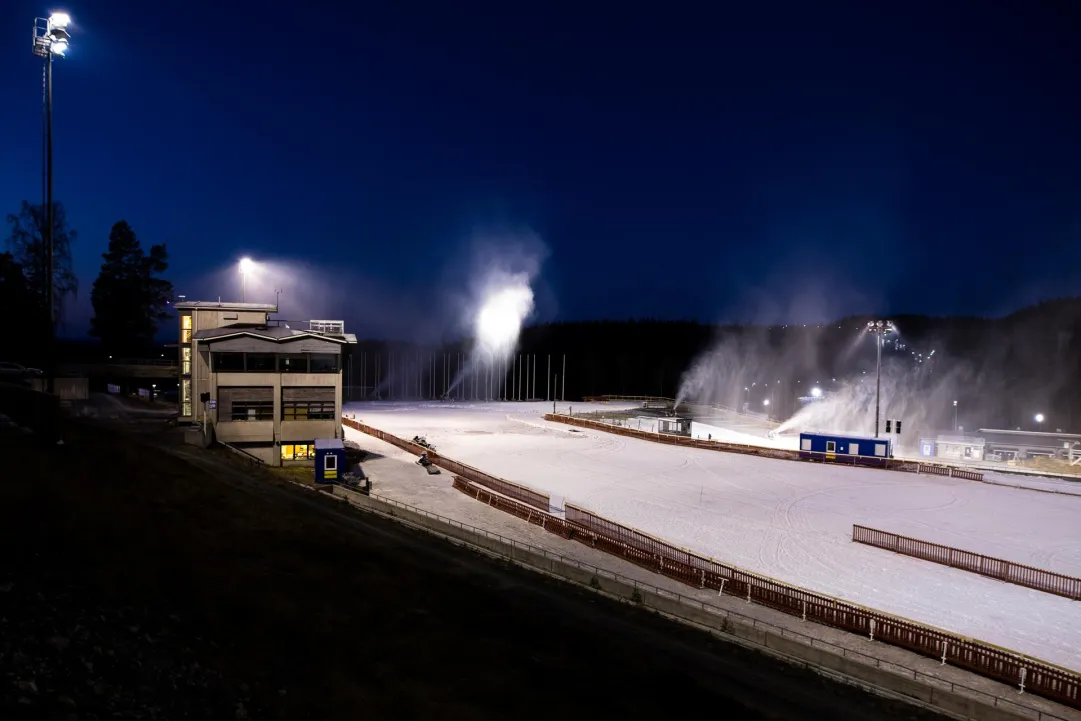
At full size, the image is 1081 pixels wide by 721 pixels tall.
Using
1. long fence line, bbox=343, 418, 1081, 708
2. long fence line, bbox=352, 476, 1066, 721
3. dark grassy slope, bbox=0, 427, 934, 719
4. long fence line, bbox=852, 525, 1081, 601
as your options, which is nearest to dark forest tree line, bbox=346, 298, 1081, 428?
long fence line, bbox=852, 525, 1081, 601

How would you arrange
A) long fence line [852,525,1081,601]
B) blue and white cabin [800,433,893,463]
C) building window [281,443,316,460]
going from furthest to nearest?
1. blue and white cabin [800,433,893,463]
2. building window [281,443,316,460]
3. long fence line [852,525,1081,601]

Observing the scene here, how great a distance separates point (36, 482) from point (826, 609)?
19.3 metres

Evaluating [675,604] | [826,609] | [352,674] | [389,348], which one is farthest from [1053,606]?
[389,348]

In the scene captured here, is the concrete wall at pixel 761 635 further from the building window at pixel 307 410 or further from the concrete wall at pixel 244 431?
the concrete wall at pixel 244 431

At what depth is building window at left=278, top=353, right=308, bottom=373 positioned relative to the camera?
33.3m

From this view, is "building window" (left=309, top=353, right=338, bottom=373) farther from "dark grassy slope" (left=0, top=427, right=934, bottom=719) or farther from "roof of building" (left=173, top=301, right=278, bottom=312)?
"dark grassy slope" (left=0, top=427, right=934, bottom=719)

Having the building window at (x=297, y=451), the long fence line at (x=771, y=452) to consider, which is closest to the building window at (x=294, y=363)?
the building window at (x=297, y=451)

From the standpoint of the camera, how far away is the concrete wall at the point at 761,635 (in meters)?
10.9

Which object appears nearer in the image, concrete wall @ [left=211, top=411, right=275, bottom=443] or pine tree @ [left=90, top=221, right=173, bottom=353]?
concrete wall @ [left=211, top=411, right=275, bottom=443]

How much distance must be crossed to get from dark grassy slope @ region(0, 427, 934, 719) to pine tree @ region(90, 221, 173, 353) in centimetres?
4694

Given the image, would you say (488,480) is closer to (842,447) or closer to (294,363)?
(294,363)

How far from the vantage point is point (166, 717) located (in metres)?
6.59

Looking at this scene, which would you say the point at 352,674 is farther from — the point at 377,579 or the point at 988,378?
the point at 988,378

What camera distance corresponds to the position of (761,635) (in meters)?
13.3
